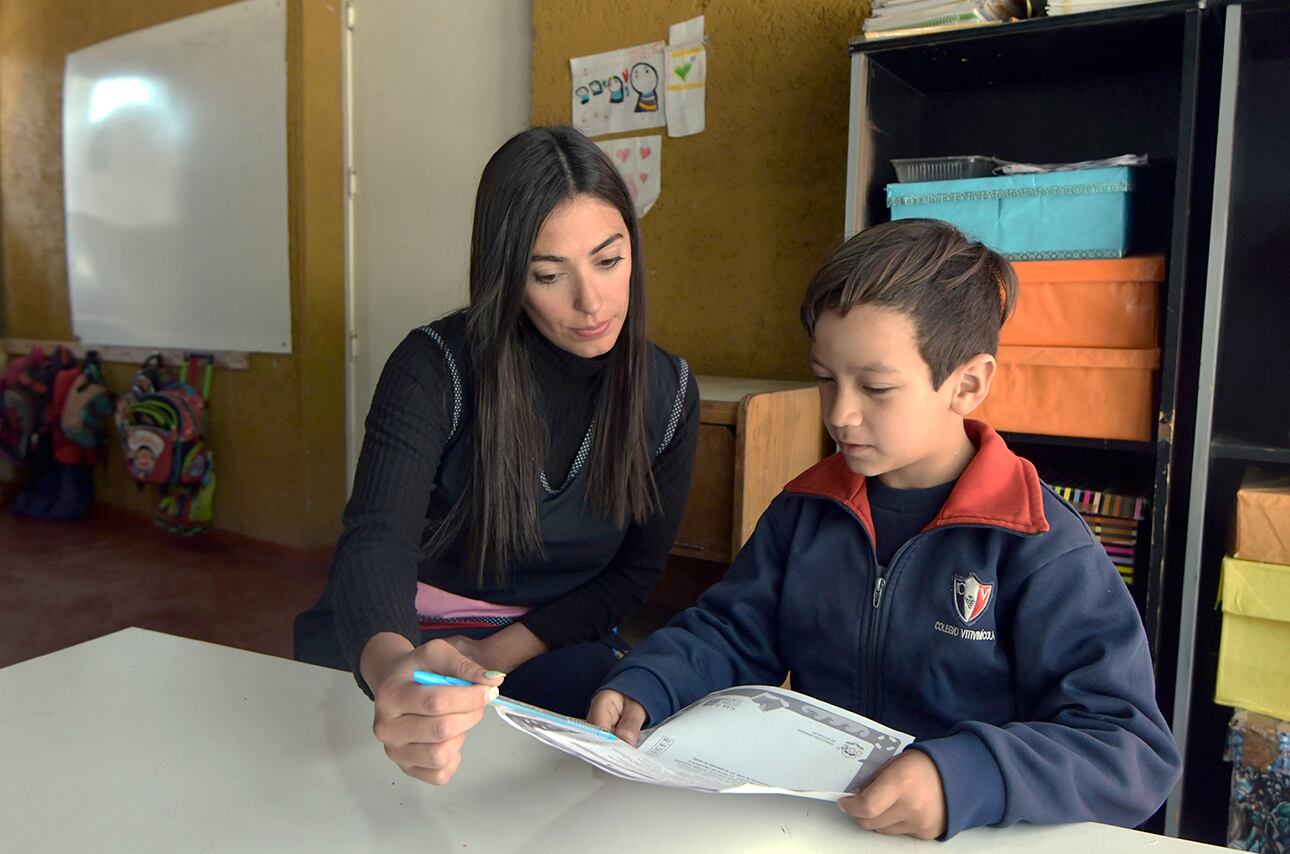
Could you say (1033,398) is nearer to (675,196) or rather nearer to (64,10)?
(675,196)

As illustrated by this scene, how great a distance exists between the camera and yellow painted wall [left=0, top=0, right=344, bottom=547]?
10.5 feet

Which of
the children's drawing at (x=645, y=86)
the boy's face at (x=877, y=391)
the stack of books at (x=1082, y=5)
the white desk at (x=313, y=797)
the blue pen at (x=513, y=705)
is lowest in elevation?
the white desk at (x=313, y=797)

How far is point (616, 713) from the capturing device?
829 mm

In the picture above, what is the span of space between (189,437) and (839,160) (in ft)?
8.80

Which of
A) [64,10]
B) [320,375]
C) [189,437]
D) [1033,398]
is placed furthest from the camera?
[64,10]

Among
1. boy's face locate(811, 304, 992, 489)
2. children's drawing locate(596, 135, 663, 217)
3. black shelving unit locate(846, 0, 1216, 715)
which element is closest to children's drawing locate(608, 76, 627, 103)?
children's drawing locate(596, 135, 663, 217)

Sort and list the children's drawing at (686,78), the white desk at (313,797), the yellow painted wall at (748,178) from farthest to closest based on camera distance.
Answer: the children's drawing at (686,78) < the yellow painted wall at (748,178) < the white desk at (313,797)

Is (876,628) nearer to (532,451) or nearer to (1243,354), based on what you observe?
(532,451)

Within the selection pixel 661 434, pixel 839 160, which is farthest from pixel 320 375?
pixel 661 434

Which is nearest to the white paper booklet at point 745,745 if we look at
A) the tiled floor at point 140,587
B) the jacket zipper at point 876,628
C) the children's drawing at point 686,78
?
the jacket zipper at point 876,628

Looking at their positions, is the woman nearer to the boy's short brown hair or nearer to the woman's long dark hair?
the woman's long dark hair

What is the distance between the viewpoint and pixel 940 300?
91 cm

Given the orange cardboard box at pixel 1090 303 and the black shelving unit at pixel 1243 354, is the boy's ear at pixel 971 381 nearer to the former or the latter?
the orange cardboard box at pixel 1090 303

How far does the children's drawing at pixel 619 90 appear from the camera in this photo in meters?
2.35
